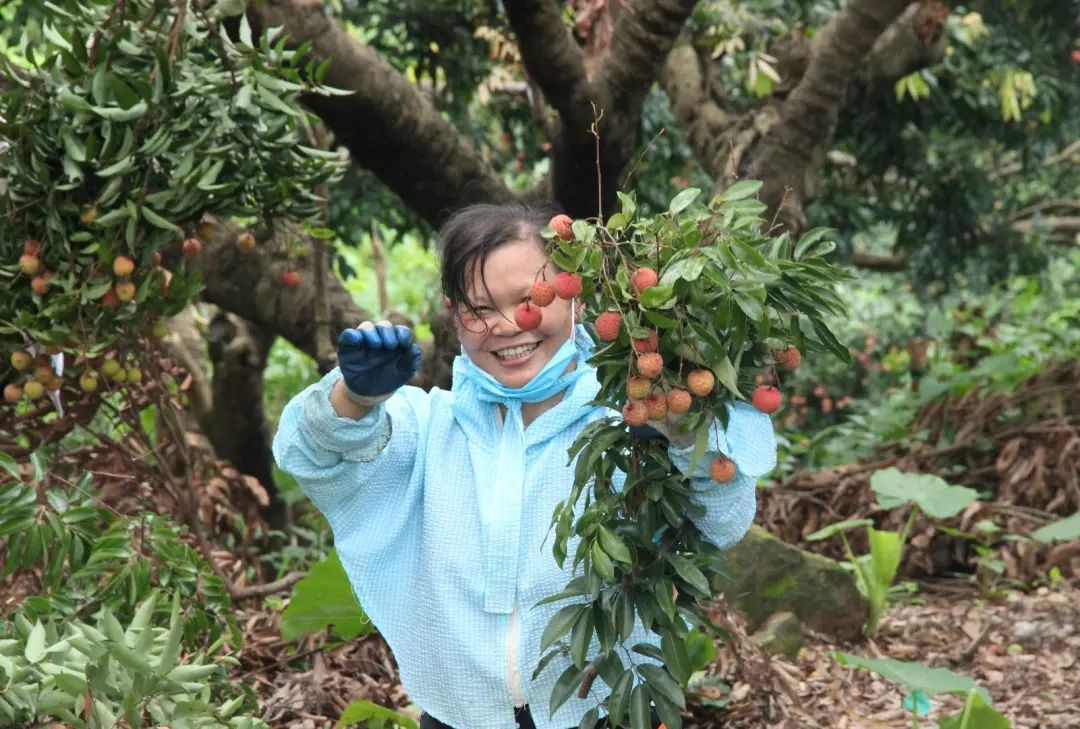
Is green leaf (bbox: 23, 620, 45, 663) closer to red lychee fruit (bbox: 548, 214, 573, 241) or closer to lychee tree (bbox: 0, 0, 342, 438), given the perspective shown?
lychee tree (bbox: 0, 0, 342, 438)

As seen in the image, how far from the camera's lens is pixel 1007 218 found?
752cm

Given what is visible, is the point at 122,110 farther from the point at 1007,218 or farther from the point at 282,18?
the point at 1007,218

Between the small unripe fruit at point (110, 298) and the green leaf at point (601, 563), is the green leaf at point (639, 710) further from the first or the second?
the small unripe fruit at point (110, 298)

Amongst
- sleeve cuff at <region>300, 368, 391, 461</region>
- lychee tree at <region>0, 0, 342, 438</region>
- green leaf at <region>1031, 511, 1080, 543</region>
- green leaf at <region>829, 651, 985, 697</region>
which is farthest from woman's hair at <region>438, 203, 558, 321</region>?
green leaf at <region>1031, 511, 1080, 543</region>

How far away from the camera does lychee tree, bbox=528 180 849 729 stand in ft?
5.98

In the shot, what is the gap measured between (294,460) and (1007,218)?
6.15 metres

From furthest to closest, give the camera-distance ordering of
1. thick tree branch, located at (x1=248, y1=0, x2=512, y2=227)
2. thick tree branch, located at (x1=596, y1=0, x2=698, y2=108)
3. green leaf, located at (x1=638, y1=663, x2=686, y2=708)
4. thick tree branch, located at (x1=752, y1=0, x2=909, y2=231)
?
thick tree branch, located at (x1=752, y1=0, x2=909, y2=231) < thick tree branch, located at (x1=596, y1=0, x2=698, y2=108) < thick tree branch, located at (x1=248, y1=0, x2=512, y2=227) < green leaf, located at (x1=638, y1=663, x2=686, y2=708)

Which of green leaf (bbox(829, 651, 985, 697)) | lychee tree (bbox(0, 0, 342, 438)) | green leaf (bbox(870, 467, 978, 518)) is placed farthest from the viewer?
green leaf (bbox(870, 467, 978, 518))

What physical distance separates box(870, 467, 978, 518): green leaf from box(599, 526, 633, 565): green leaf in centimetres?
266

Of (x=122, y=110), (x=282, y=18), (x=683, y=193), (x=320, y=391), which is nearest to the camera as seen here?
(x=683, y=193)

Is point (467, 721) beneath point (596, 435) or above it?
beneath

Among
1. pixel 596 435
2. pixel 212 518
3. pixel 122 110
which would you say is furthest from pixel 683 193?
pixel 212 518

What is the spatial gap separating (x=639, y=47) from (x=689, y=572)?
234 cm

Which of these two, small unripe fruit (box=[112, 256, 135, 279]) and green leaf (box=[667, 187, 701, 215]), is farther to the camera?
small unripe fruit (box=[112, 256, 135, 279])
